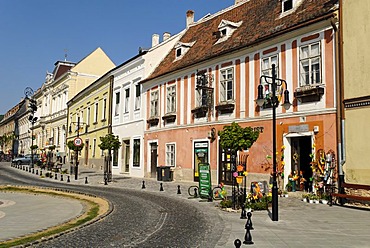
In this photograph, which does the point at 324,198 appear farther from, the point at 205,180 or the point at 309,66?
the point at 309,66

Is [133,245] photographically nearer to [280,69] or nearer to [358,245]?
[358,245]

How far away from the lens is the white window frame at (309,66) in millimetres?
15917

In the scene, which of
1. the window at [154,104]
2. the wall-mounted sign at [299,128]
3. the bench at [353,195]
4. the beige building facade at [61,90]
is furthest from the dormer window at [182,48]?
the beige building facade at [61,90]

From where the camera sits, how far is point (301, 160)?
1694 cm

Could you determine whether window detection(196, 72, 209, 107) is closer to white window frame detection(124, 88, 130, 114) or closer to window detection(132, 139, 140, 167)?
window detection(132, 139, 140, 167)

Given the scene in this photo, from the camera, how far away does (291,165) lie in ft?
55.4

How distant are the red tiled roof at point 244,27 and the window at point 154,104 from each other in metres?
1.29

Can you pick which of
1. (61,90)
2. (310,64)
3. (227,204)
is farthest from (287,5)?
(61,90)

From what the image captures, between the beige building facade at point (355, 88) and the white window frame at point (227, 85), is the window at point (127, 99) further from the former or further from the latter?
the beige building facade at point (355, 88)

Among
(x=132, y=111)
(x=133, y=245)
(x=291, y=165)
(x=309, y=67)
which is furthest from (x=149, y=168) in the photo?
(x=133, y=245)

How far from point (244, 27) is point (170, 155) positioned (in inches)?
381

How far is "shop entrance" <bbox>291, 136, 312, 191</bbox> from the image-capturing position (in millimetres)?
16516

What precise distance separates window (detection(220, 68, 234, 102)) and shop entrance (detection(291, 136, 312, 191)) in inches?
193

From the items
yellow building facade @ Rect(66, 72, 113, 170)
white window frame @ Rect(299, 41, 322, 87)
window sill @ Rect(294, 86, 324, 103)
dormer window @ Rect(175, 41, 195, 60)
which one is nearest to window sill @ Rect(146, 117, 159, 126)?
dormer window @ Rect(175, 41, 195, 60)
